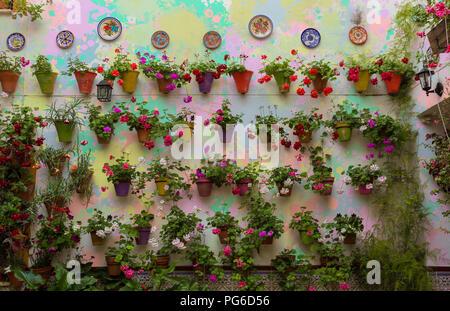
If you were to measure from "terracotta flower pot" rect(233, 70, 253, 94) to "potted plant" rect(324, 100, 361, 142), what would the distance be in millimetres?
1094

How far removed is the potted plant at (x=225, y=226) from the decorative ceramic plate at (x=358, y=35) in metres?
2.76

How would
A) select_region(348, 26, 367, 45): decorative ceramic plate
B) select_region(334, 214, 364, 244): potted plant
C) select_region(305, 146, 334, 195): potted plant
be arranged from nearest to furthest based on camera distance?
select_region(334, 214, 364, 244): potted plant, select_region(305, 146, 334, 195): potted plant, select_region(348, 26, 367, 45): decorative ceramic plate

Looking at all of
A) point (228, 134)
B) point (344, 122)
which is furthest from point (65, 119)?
point (344, 122)

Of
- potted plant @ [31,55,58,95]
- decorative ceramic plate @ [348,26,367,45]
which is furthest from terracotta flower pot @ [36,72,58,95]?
decorative ceramic plate @ [348,26,367,45]

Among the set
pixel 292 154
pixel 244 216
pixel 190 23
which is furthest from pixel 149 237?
pixel 190 23

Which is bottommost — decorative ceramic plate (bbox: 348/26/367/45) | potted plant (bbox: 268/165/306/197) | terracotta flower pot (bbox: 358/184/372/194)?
terracotta flower pot (bbox: 358/184/372/194)

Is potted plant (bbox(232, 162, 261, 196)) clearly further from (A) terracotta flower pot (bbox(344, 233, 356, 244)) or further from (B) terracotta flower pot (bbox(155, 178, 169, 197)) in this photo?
(A) terracotta flower pot (bbox(344, 233, 356, 244))

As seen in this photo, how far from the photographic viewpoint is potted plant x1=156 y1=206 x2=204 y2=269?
4.80m

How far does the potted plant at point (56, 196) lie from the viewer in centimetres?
490

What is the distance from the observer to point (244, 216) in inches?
201

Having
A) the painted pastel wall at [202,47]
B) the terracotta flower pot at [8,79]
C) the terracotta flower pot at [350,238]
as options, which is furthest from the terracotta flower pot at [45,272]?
Answer: the terracotta flower pot at [350,238]

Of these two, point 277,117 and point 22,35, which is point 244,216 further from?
point 22,35

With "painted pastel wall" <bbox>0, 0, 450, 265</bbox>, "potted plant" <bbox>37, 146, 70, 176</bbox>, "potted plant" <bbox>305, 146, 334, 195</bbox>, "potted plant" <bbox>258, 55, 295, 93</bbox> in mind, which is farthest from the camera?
"painted pastel wall" <bbox>0, 0, 450, 265</bbox>

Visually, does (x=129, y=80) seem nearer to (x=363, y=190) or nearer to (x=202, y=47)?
(x=202, y=47)
